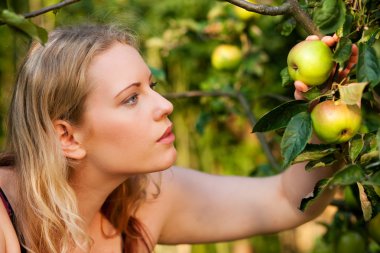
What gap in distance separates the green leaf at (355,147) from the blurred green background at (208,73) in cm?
73

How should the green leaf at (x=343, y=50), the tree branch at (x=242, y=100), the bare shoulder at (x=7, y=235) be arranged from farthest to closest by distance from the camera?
the tree branch at (x=242, y=100), the bare shoulder at (x=7, y=235), the green leaf at (x=343, y=50)

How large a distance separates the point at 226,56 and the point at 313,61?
1163mm

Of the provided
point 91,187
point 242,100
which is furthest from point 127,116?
point 242,100

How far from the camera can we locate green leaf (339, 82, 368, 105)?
0.92 m

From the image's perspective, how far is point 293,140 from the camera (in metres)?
0.99

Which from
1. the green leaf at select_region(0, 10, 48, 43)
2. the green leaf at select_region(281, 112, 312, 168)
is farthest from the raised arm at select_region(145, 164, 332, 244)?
the green leaf at select_region(0, 10, 48, 43)

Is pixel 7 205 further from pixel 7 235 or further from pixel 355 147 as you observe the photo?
pixel 355 147

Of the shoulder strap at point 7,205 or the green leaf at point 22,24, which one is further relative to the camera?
the shoulder strap at point 7,205

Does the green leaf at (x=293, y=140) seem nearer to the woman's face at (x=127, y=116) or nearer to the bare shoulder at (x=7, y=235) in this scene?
the woman's face at (x=127, y=116)

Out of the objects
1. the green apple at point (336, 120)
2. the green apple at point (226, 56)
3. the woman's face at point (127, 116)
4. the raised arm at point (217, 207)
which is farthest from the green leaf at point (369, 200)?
the green apple at point (226, 56)

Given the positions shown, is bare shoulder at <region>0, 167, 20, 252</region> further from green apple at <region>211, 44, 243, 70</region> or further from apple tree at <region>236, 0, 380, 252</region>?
green apple at <region>211, 44, 243, 70</region>

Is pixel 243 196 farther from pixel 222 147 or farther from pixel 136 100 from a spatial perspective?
pixel 222 147

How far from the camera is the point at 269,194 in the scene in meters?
1.65

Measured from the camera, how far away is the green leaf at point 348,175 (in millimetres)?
918
